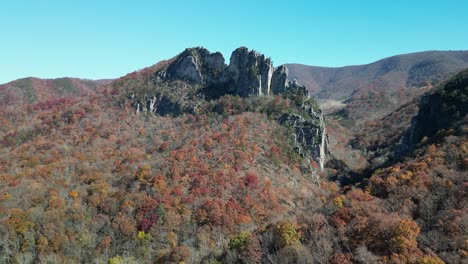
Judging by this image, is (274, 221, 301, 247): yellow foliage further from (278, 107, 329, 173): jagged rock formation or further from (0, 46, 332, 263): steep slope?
(278, 107, 329, 173): jagged rock formation

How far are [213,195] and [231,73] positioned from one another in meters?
68.6

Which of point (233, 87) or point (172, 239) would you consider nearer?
point (172, 239)

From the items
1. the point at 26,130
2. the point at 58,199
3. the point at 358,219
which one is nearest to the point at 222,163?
the point at 58,199

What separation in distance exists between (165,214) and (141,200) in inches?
329

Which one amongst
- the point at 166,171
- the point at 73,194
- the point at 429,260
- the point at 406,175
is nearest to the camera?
the point at 429,260

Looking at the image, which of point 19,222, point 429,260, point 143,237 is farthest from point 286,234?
point 19,222

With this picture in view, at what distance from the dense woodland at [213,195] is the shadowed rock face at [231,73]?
7.51m

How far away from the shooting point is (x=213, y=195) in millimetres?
75000

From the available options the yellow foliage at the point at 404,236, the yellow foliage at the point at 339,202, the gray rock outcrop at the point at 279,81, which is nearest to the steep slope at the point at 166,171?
the gray rock outcrop at the point at 279,81

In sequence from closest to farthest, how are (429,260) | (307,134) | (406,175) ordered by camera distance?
(429,260)
(406,175)
(307,134)

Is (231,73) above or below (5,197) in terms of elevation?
above

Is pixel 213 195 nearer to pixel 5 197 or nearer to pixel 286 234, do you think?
pixel 286 234

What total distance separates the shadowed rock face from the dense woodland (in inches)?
296

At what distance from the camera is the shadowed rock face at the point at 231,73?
409ft
